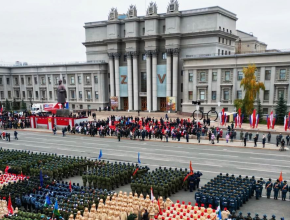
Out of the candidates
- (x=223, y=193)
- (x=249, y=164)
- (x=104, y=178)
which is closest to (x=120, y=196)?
(x=104, y=178)

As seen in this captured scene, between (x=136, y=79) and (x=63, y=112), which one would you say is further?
(x=136, y=79)

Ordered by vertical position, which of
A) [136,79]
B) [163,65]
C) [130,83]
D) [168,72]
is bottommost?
[130,83]

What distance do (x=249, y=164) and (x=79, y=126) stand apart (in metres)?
26.3

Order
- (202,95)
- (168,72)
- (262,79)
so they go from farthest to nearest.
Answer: (168,72) < (202,95) < (262,79)

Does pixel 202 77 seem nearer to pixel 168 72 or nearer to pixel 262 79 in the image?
pixel 168 72

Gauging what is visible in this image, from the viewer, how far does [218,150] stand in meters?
30.0

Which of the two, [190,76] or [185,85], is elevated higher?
[190,76]

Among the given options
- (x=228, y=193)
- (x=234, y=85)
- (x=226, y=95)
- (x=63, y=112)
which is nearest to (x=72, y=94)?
(x=63, y=112)

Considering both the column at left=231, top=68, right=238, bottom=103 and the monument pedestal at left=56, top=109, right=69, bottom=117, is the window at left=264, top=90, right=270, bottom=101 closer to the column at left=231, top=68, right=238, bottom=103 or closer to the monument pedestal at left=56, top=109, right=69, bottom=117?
the column at left=231, top=68, right=238, bottom=103

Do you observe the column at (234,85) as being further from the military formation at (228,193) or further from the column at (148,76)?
the military formation at (228,193)

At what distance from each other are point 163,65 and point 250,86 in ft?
66.9

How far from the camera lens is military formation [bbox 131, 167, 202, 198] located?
17330 mm

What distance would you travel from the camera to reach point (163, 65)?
6072 cm

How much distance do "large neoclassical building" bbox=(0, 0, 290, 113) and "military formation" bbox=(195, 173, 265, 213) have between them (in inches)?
1387
